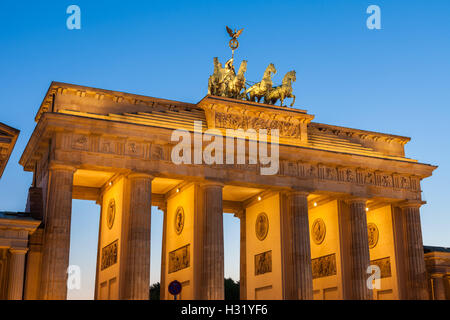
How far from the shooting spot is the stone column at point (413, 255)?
39.6 m

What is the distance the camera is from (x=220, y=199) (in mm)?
35219

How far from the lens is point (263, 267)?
39375mm

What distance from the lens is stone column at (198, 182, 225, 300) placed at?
33562mm

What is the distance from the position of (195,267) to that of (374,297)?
1486 cm

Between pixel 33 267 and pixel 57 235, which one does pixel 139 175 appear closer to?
pixel 57 235

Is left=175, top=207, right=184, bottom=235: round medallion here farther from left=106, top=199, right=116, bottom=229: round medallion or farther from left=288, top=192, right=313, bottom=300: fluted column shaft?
left=288, top=192, right=313, bottom=300: fluted column shaft

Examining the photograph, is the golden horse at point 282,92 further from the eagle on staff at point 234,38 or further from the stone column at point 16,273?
the stone column at point 16,273

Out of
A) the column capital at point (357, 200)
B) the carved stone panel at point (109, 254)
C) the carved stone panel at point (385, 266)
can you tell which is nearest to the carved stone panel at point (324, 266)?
the column capital at point (357, 200)

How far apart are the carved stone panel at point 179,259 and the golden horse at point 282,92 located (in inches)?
440

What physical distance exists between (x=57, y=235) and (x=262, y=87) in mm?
16608

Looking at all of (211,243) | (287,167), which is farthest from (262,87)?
(211,243)
